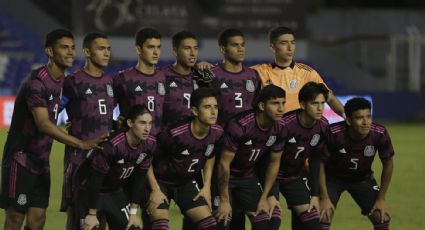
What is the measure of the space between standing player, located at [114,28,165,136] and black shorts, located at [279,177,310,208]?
1.45m

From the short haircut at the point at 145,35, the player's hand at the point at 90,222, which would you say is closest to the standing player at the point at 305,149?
the short haircut at the point at 145,35

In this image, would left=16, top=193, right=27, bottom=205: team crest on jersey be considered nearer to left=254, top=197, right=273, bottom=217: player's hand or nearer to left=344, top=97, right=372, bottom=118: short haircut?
left=254, top=197, right=273, bottom=217: player's hand

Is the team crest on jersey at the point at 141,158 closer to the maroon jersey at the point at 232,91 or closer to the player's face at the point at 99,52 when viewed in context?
the player's face at the point at 99,52

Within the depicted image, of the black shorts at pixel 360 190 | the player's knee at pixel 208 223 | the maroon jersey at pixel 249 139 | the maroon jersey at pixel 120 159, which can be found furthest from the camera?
the black shorts at pixel 360 190

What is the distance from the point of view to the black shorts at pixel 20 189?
10625 mm

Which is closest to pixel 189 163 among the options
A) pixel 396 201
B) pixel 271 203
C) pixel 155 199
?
pixel 155 199

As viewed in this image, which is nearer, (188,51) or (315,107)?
(315,107)

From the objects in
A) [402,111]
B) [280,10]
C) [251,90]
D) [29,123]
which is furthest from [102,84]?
[402,111]

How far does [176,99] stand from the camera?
446 inches

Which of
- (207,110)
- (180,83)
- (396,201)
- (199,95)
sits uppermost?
(180,83)

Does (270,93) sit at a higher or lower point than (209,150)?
higher

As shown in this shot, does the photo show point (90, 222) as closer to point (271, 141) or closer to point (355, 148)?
point (271, 141)

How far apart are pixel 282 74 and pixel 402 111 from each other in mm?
29068

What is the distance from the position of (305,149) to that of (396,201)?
583 cm
